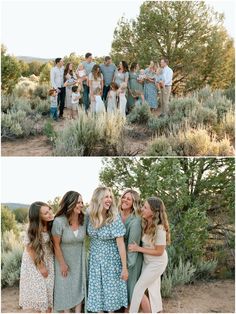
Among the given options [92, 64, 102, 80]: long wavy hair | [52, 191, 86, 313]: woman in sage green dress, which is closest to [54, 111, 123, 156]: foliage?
[92, 64, 102, 80]: long wavy hair

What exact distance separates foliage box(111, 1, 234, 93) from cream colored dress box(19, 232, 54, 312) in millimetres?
11511

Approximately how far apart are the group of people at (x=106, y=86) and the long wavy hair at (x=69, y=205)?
15.4 feet

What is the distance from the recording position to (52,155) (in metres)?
9.48

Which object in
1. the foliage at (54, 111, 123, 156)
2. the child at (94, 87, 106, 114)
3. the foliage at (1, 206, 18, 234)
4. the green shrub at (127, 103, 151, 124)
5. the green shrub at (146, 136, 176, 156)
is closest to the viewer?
the foliage at (54, 111, 123, 156)

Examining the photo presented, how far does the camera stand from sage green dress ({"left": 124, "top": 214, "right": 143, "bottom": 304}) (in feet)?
19.8

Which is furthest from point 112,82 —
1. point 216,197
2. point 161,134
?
point 216,197

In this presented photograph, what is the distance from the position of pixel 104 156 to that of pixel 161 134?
145cm

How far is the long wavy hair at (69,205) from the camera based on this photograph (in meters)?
5.93

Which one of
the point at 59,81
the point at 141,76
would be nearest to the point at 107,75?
the point at 141,76

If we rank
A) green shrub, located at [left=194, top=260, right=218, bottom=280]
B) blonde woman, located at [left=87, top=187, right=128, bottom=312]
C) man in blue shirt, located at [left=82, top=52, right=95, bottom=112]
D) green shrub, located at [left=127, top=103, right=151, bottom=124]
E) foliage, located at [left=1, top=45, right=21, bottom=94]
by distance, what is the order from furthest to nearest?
1. foliage, located at [left=1, top=45, right=21, bottom=94]
2. man in blue shirt, located at [left=82, top=52, right=95, bottom=112]
3. green shrub, located at [left=127, top=103, right=151, bottom=124]
4. green shrub, located at [left=194, top=260, right=218, bottom=280]
5. blonde woman, located at [left=87, top=187, right=128, bottom=312]

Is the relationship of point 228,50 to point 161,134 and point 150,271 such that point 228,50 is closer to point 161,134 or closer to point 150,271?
point 161,134

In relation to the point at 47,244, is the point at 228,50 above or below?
above

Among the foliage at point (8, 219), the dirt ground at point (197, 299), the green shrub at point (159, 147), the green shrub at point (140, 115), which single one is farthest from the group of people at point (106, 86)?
the foliage at point (8, 219)

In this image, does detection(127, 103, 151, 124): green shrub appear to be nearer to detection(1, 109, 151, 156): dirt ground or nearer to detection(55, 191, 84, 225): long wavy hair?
detection(1, 109, 151, 156): dirt ground
